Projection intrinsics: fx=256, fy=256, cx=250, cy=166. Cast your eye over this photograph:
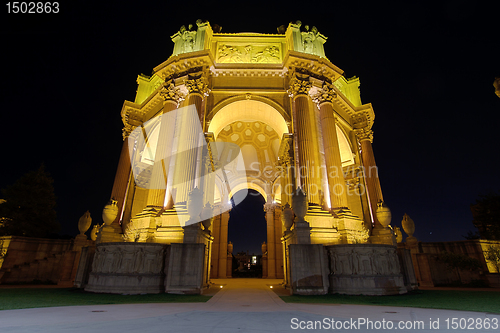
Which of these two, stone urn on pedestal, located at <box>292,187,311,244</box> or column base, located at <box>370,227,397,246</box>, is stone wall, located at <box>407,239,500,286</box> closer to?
column base, located at <box>370,227,397,246</box>

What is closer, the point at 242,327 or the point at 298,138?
the point at 242,327

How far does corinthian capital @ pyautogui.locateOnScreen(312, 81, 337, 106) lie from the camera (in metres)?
22.0

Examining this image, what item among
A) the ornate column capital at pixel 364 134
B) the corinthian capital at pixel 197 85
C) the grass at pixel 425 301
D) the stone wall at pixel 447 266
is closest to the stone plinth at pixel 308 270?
the grass at pixel 425 301

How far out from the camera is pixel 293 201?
13.6m

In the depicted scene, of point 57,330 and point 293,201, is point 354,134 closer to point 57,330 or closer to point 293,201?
point 293,201

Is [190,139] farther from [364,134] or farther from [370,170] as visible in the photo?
[364,134]

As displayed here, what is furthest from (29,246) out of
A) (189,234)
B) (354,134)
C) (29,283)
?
(354,134)

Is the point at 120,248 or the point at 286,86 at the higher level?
the point at 286,86

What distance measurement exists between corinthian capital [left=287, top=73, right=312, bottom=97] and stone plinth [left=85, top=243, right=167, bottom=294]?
15629mm

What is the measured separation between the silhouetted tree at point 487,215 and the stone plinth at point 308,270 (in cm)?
1974

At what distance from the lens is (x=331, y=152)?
19953mm

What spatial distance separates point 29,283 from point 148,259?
15023 millimetres

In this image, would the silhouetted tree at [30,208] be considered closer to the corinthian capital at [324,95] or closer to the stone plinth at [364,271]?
the stone plinth at [364,271]

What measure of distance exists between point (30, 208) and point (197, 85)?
800 inches
